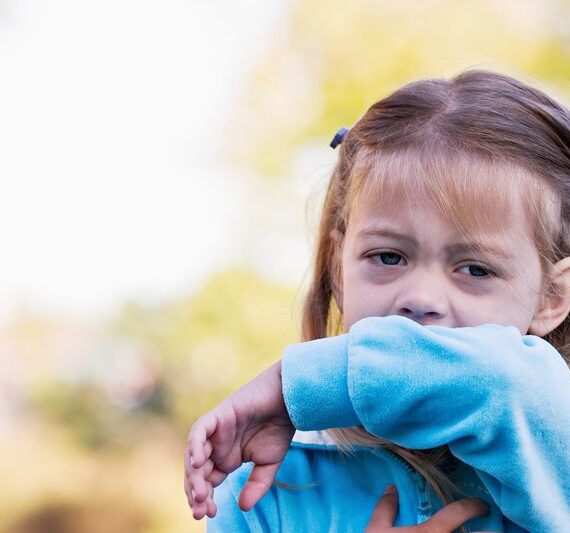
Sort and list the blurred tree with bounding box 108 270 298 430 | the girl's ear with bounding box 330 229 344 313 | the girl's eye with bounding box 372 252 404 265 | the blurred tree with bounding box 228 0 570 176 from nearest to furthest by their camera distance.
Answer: the girl's eye with bounding box 372 252 404 265 < the girl's ear with bounding box 330 229 344 313 < the blurred tree with bounding box 228 0 570 176 < the blurred tree with bounding box 108 270 298 430

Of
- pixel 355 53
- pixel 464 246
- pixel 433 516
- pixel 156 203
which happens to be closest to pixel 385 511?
pixel 433 516

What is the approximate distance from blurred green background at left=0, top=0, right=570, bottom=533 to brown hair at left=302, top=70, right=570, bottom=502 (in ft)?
17.0

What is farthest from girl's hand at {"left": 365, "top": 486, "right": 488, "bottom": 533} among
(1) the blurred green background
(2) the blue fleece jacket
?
(1) the blurred green background

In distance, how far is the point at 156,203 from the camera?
8.54 meters

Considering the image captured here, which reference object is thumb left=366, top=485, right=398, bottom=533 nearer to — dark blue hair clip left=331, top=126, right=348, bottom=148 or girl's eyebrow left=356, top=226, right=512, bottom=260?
girl's eyebrow left=356, top=226, right=512, bottom=260

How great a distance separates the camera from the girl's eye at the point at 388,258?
192 cm

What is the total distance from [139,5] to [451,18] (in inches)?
128

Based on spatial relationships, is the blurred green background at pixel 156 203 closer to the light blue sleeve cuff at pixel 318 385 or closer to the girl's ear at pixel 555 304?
the girl's ear at pixel 555 304

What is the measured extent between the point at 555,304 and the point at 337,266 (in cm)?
50

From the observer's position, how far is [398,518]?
193 cm

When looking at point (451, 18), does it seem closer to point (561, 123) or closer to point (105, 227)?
point (105, 227)

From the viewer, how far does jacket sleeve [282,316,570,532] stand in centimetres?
156

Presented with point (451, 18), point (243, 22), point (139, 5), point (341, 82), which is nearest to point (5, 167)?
point (139, 5)

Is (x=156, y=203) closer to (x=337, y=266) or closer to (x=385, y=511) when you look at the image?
(x=337, y=266)
